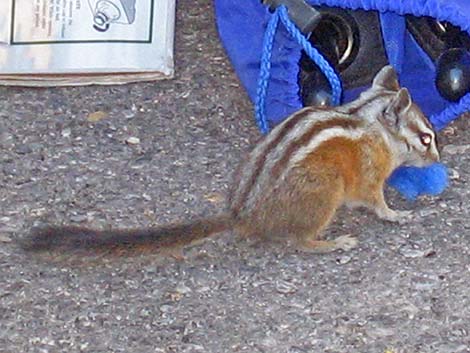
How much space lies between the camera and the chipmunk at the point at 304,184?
349 cm

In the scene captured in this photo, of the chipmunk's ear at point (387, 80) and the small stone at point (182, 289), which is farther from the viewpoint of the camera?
the chipmunk's ear at point (387, 80)

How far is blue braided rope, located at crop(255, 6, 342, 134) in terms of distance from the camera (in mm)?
4004

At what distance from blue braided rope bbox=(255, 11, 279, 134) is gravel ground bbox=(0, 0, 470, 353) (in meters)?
0.13

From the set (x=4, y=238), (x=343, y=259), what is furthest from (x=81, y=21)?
(x=343, y=259)

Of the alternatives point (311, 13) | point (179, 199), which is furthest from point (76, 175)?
point (311, 13)

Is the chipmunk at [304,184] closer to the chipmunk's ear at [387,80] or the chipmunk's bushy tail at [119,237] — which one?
the chipmunk's bushy tail at [119,237]

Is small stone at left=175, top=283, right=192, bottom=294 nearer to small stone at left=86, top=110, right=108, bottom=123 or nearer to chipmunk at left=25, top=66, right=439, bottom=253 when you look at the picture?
chipmunk at left=25, top=66, right=439, bottom=253

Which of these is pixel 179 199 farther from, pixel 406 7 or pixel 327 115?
pixel 406 7

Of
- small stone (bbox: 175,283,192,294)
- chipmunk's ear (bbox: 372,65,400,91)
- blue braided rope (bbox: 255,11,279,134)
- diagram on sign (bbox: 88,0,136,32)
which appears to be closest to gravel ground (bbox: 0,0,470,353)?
small stone (bbox: 175,283,192,294)

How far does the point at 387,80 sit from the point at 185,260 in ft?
2.86

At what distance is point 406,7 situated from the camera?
12.9 ft

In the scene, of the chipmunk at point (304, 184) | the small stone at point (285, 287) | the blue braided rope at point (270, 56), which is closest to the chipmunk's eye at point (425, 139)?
the chipmunk at point (304, 184)

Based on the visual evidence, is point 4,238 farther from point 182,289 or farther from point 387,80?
point 387,80

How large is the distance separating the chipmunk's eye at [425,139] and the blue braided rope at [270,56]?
33cm
